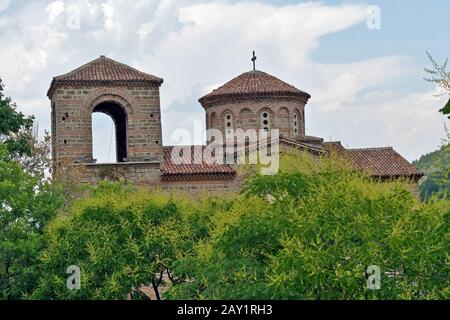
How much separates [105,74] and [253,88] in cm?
699

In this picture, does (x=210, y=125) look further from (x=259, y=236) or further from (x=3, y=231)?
(x=259, y=236)

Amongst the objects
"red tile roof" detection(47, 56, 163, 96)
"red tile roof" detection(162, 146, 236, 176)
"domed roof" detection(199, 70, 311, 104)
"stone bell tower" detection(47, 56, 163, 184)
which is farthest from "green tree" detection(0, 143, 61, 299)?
"domed roof" detection(199, 70, 311, 104)

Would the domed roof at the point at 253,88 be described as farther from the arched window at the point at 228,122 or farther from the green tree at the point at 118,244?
the green tree at the point at 118,244


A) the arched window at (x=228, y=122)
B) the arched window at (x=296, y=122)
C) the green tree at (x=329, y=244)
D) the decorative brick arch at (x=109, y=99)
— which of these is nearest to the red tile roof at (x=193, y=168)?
the decorative brick arch at (x=109, y=99)

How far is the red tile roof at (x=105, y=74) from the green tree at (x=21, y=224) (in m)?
6.42

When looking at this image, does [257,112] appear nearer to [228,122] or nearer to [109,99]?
[228,122]

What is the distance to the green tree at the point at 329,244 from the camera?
19.7 meters

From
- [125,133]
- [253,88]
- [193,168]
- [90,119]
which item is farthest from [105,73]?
[253,88]

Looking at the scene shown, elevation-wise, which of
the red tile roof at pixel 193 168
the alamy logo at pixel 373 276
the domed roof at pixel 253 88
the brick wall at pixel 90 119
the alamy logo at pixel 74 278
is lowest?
the alamy logo at pixel 74 278

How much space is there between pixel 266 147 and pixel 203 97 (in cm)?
450

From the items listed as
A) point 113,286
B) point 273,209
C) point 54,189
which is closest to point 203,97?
point 54,189

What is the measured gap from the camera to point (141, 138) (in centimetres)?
3881

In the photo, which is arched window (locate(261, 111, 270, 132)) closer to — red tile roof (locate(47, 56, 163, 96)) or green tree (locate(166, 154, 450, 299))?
red tile roof (locate(47, 56, 163, 96))

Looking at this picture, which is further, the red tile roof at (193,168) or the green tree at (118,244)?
the red tile roof at (193,168)
